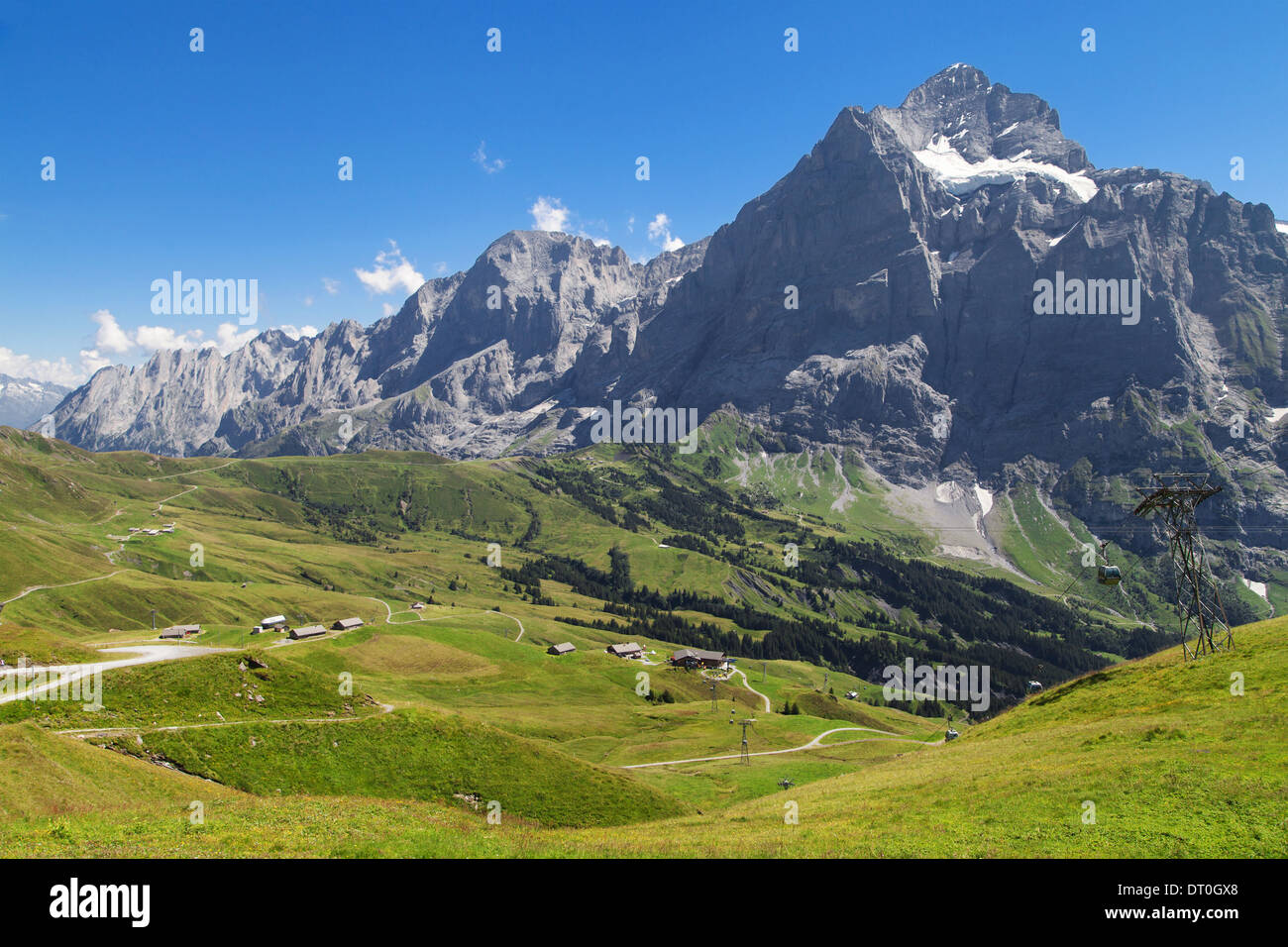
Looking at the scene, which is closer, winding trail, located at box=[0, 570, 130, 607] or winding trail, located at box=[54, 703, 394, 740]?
winding trail, located at box=[54, 703, 394, 740]

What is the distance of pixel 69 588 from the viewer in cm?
16538

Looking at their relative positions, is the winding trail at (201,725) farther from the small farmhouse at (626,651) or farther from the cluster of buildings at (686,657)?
the cluster of buildings at (686,657)

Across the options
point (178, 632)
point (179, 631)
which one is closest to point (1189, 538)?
point (178, 632)

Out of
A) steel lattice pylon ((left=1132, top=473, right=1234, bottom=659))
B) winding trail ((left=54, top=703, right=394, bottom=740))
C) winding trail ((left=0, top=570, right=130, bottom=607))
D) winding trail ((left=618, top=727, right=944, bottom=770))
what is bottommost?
winding trail ((left=618, top=727, right=944, bottom=770))

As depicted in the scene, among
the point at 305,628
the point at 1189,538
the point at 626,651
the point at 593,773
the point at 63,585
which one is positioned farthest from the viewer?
the point at 626,651

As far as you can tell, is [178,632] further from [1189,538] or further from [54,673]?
[1189,538]

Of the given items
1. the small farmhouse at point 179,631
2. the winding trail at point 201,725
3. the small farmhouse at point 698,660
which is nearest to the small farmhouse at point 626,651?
the small farmhouse at point 698,660

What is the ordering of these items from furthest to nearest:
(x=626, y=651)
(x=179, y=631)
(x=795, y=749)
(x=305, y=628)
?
(x=626, y=651), (x=305, y=628), (x=179, y=631), (x=795, y=749)

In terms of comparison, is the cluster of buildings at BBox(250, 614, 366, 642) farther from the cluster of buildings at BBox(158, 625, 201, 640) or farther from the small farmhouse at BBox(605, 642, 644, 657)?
the small farmhouse at BBox(605, 642, 644, 657)

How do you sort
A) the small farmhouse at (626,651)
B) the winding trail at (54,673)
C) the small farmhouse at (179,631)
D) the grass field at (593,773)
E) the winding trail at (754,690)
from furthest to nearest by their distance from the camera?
the small farmhouse at (626,651), the winding trail at (754,690), the small farmhouse at (179,631), the winding trail at (54,673), the grass field at (593,773)

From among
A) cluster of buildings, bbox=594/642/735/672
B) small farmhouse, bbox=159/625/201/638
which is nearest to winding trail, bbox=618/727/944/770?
cluster of buildings, bbox=594/642/735/672

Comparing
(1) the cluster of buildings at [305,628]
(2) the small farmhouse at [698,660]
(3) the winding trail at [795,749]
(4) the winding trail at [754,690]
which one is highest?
(1) the cluster of buildings at [305,628]

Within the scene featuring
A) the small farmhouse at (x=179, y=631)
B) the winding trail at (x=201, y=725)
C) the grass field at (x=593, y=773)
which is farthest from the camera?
the small farmhouse at (x=179, y=631)

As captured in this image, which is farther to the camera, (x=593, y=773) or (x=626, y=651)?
(x=626, y=651)
